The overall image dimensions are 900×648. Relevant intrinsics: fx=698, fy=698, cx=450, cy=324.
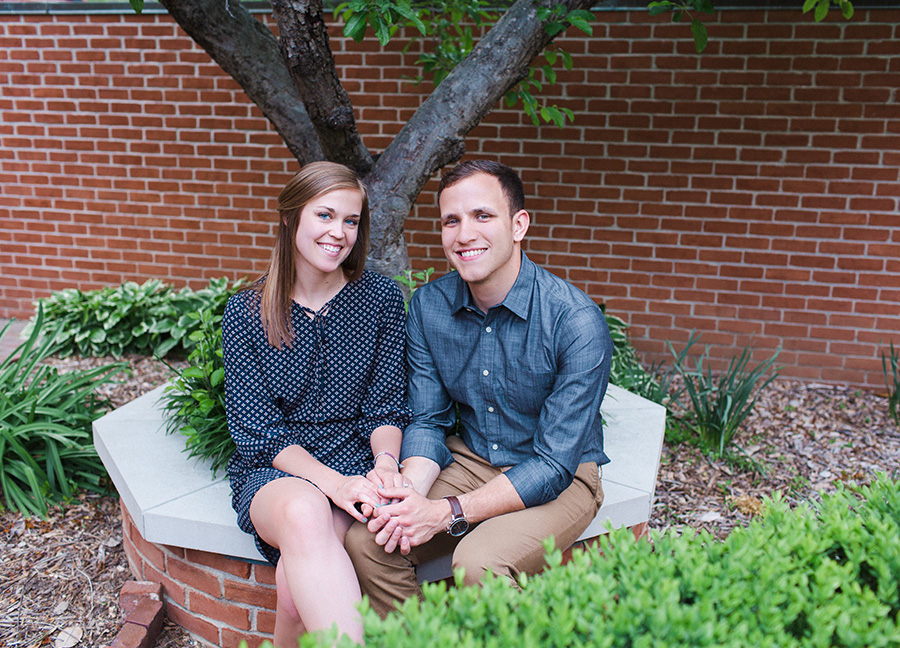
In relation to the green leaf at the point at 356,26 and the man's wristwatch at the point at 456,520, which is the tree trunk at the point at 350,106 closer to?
the green leaf at the point at 356,26

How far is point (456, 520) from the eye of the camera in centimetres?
204

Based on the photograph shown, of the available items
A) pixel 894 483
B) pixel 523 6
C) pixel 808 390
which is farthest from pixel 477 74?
pixel 808 390

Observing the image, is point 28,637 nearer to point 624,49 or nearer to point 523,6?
point 523,6

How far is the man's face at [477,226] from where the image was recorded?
2162 millimetres

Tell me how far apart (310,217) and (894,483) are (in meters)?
1.81

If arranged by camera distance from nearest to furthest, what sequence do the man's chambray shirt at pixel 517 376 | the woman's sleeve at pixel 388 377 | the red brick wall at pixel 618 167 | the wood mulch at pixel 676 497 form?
the man's chambray shirt at pixel 517 376 → the woman's sleeve at pixel 388 377 → the wood mulch at pixel 676 497 → the red brick wall at pixel 618 167

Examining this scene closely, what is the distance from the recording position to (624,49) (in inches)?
177

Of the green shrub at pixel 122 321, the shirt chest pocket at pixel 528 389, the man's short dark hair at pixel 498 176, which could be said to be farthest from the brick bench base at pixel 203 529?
the green shrub at pixel 122 321

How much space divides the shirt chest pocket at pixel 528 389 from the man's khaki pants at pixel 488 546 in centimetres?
26

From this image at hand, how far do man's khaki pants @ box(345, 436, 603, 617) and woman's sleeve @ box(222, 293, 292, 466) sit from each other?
1.35 feet

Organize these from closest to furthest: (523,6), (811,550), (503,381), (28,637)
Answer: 1. (811,550)
2. (503,381)
3. (28,637)
4. (523,6)

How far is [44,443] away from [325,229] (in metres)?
1.99

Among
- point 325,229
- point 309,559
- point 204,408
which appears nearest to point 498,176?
point 325,229

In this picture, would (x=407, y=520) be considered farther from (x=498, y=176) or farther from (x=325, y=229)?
(x=498, y=176)
